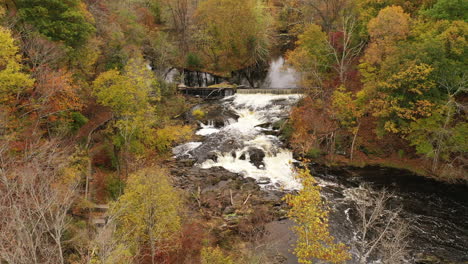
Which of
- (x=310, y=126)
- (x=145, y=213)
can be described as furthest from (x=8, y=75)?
(x=310, y=126)

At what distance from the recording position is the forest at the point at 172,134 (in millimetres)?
14727

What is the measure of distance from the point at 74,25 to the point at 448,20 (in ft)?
113

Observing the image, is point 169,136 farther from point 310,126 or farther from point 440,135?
point 440,135

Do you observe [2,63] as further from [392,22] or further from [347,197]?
[392,22]

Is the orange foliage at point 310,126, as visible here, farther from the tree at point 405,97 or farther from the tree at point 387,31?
the tree at point 387,31

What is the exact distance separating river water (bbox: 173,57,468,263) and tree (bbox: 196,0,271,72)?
18455mm

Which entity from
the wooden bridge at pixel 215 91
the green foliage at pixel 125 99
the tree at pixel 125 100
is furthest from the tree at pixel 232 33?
the green foliage at pixel 125 99

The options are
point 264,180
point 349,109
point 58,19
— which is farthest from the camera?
point 349,109

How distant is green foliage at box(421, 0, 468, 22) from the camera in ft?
82.0

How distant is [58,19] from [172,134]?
51.8 feet

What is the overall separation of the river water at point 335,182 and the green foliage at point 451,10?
1502 cm

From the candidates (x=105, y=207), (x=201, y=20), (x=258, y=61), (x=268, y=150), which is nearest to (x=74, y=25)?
(x=105, y=207)

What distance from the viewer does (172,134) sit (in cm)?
3341

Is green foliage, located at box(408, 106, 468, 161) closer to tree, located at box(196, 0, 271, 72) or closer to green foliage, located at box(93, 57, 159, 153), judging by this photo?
green foliage, located at box(93, 57, 159, 153)
